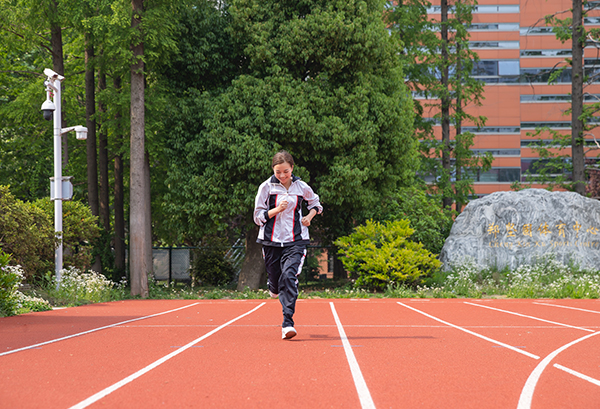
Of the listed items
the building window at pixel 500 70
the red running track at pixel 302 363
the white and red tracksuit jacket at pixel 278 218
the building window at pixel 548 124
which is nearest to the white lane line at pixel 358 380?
the red running track at pixel 302 363

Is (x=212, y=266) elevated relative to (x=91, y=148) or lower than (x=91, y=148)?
lower

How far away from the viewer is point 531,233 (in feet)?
56.7

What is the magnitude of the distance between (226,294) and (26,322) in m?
8.48

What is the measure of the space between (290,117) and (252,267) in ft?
17.9

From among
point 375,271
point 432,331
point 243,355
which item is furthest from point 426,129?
point 243,355

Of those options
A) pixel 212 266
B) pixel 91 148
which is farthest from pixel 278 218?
pixel 212 266

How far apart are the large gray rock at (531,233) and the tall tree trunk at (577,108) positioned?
345cm

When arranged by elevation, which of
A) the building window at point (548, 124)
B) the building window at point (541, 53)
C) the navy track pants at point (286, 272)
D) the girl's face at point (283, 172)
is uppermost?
the building window at point (541, 53)

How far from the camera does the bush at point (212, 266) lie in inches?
914

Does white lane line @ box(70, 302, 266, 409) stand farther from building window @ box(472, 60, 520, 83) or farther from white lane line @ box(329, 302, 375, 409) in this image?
building window @ box(472, 60, 520, 83)

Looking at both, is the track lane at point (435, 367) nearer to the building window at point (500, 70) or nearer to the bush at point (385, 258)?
the bush at point (385, 258)

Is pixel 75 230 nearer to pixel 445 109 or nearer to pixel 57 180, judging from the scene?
pixel 57 180

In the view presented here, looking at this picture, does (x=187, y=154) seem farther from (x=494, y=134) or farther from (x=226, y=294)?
(x=494, y=134)

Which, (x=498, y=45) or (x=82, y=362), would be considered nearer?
(x=82, y=362)
